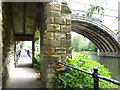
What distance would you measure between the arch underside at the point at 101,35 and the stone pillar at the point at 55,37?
10553 mm

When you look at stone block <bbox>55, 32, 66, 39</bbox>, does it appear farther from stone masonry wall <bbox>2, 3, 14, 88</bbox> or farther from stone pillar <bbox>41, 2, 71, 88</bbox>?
stone masonry wall <bbox>2, 3, 14, 88</bbox>

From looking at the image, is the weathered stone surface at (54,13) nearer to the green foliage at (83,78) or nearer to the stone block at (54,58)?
the stone block at (54,58)

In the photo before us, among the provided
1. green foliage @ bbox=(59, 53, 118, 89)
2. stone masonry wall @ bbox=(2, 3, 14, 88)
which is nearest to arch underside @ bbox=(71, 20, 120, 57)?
stone masonry wall @ bbox=(2, 3, 14, 88)

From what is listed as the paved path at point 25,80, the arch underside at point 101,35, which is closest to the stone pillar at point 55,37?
the paved path at point 25,80

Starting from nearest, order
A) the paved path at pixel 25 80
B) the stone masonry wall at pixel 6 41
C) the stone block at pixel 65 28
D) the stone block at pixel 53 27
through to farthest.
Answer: the stone block at pixel 53 27, the stone block at pixel 65 28, the stone masonry wall at pixel 6 41, the paved path at pixel 25 80

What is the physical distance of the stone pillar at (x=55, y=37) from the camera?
266 cm

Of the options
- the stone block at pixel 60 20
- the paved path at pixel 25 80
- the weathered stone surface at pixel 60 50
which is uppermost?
the stone block at pixel 60 20

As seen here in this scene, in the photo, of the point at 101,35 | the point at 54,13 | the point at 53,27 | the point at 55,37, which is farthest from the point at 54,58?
the point at 101,35

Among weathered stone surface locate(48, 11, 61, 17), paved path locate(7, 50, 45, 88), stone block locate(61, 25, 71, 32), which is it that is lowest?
paved path locate(7, 50, 45, 88)

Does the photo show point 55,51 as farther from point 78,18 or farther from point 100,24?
point 100,24

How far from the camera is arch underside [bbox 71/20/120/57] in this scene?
1404cm

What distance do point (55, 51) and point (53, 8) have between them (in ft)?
3.21

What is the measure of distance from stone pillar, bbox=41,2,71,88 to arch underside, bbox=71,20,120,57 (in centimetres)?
1055

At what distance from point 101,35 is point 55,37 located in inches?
599
